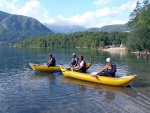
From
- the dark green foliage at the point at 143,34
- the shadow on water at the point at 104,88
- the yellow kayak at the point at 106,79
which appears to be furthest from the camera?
the dark green foliage at the point at 143,34

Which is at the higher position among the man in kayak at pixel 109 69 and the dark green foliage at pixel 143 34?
the dark green foliage at pixel 143 34

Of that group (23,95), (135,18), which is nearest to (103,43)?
(135,18)

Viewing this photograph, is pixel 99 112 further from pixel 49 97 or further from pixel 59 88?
pixel 59 88

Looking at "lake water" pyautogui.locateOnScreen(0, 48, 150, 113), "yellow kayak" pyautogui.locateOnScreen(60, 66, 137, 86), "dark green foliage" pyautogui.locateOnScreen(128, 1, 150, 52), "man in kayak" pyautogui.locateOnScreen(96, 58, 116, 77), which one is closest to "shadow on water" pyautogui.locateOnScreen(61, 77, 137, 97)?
"lake water" pyautogui.locateOnScreen(0, 48, 150, 113)

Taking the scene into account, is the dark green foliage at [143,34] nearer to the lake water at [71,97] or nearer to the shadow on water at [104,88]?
the lake water at [71,97]

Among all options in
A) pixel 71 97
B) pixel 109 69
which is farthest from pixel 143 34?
pixel 71 97

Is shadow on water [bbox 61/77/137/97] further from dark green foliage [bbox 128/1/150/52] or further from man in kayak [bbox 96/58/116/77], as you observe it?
dark green foliage [bbox 128/1/150/52]

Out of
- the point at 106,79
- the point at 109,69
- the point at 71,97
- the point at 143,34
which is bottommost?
the point at 71,97

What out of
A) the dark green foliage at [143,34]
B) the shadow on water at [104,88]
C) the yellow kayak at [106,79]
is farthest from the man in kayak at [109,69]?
the dark green foliage at [143,34]

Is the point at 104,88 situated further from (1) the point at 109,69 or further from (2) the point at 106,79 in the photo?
(1) the point at 109,69

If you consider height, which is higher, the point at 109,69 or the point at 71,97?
the point at 109,69

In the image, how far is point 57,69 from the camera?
2923 cm

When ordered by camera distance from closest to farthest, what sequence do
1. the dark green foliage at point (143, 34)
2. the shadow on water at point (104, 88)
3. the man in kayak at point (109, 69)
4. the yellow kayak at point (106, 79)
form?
the shadow on water at point (104, 88), the yellow kayak at point (106, 79), the man in kayak at point (109, 69), the dark green foliage at point (143, 34)

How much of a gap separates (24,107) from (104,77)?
28.9 ft
